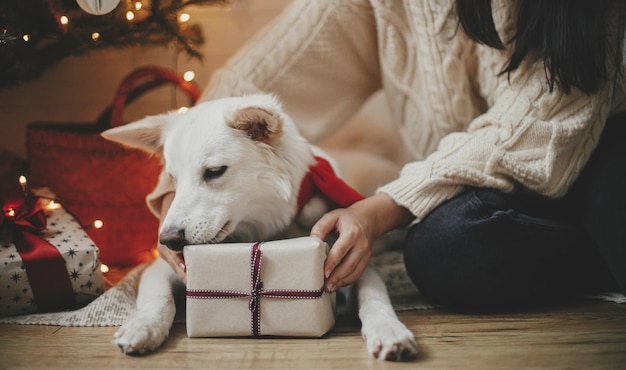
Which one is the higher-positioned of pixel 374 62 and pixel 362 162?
pixel 374 62

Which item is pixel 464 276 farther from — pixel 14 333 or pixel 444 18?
pixel 14 333

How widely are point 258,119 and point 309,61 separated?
0.49m

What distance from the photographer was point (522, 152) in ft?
4.40

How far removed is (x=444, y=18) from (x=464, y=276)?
2.27 feet

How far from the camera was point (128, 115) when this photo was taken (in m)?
2.40

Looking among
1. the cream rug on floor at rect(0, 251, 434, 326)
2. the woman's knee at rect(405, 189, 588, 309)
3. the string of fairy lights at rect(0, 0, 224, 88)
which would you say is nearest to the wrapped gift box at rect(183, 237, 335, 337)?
the cream rug on floor at rect(0, 251, 434, 326)

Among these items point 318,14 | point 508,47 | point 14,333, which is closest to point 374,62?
point 318,14

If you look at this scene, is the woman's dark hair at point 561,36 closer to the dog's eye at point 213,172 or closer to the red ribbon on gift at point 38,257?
the dog's eye at point 213,172

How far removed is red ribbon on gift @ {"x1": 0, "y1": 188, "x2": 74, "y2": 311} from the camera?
55.4 inches

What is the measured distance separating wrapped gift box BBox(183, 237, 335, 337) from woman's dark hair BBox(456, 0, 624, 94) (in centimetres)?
68

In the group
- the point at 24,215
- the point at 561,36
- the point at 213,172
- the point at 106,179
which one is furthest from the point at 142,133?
the point at 561,36

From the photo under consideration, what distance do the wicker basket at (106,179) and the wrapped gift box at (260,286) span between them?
0.81 metres

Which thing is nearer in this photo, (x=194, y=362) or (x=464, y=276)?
→ (x=194, y=362)

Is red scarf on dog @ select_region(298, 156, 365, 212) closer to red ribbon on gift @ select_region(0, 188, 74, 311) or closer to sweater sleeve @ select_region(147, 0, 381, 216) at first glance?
sweater sleeve @ select_region(147, 0, 381, 216)
